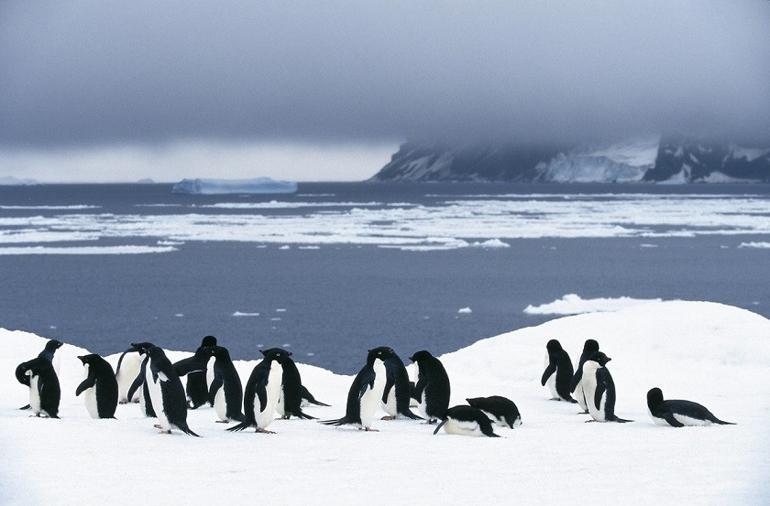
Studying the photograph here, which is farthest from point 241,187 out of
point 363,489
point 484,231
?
point 363,489

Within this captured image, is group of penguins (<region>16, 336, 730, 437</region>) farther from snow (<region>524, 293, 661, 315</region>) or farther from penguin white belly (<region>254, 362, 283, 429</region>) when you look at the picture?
snow (<region>524, 293, 661, 315</region>)

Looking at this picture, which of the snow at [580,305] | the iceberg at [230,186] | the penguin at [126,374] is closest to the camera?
the penguin at [126,374]

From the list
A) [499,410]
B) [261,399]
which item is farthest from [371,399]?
[499,410]

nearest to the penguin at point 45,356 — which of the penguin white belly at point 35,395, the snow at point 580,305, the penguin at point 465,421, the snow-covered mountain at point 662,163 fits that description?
the penguin white belly at point 35,395

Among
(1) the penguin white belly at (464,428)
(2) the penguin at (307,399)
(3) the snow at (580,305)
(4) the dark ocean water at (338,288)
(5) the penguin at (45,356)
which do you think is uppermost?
(5) the penguin at (45,356)

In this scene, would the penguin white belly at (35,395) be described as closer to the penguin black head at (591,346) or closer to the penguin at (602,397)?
the penguin at (602,397)

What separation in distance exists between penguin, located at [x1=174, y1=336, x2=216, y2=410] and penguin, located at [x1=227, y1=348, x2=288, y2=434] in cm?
114

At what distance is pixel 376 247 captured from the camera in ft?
149

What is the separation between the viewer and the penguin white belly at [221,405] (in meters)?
7.84

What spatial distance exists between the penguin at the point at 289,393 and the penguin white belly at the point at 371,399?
0.72 metres

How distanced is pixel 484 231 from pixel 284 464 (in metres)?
48.8

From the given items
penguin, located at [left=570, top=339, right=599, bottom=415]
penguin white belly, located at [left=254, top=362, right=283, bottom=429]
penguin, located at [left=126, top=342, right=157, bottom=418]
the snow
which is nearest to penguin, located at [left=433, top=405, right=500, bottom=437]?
penguin white belly, located at [left=254, top=362, right=283, bottom=429]

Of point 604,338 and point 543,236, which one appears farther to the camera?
point 543,236

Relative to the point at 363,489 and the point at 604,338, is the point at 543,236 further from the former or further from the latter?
the point at 363,489
